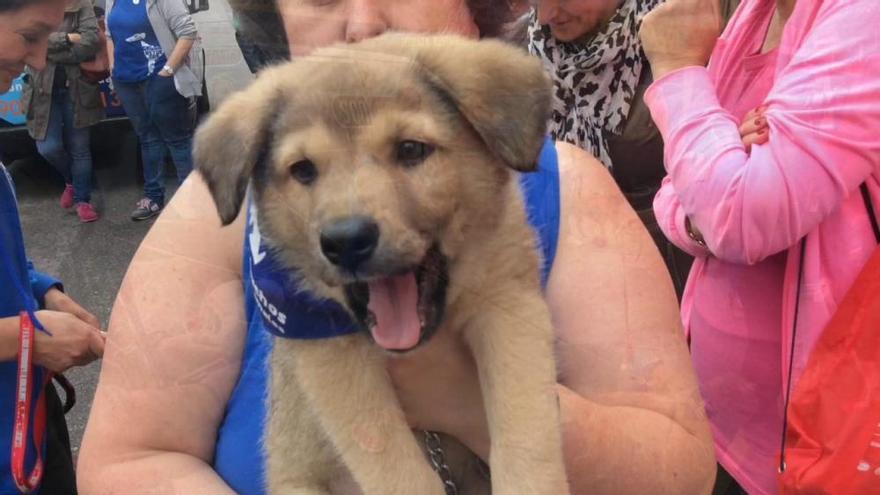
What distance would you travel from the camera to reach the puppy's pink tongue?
63 cm

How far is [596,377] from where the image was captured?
0.85 meters

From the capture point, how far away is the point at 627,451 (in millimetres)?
825

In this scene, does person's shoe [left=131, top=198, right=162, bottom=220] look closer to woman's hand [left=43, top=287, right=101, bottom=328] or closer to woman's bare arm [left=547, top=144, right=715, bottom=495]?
woman's hand [left=43, top=287, right=101, bottom=328]

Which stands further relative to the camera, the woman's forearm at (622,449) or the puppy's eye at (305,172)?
the woman's forearm at (622,449)

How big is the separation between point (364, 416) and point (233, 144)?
0.32 m

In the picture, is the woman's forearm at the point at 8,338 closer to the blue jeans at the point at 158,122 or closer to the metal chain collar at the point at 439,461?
the blue jeans at the point at 158,122

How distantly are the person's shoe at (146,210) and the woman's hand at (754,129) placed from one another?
0.60 metres

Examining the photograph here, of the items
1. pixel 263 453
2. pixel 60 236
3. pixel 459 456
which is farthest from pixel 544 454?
pixel 60 236

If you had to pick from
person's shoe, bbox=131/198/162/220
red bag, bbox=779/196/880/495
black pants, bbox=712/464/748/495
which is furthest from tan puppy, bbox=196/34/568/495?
black pants, bbox=712/464/748/495

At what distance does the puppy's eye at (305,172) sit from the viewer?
2.15 ft

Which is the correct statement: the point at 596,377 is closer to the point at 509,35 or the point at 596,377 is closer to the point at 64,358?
the point at 509,35

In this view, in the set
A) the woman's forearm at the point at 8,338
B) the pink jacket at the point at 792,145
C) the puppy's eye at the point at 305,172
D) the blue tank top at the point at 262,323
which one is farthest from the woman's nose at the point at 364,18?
the woman's forearm at the point at 8,338

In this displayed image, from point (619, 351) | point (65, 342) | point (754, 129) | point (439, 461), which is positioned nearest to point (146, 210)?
point (65, 342)

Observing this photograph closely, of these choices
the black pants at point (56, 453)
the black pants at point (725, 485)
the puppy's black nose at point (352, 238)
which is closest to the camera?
the puppy's black nose at point (352, 238)
